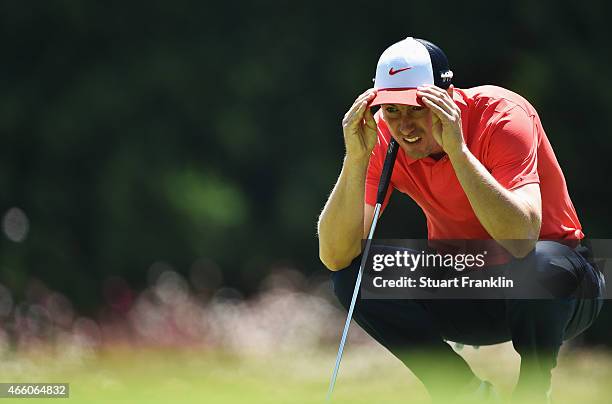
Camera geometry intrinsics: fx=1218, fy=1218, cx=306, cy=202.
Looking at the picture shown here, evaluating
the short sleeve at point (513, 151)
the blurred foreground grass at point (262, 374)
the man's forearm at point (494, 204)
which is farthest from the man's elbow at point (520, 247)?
the blurred foreground grass at point (262, 374)

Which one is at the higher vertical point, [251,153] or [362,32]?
[362,32]

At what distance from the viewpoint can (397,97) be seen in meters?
2.77

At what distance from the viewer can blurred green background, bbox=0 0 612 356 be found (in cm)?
580

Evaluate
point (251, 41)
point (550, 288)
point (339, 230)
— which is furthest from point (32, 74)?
point (550, 288)

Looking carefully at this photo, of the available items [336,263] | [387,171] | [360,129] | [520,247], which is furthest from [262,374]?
[520,247]

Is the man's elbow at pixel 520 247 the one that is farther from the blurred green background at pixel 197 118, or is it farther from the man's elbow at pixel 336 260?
the blurred green background at pixel 197 118

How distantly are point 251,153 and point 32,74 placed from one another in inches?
46.3

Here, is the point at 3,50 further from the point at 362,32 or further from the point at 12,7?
the point at 362,32

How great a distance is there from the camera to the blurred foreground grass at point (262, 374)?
3957 mm

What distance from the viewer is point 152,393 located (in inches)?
149

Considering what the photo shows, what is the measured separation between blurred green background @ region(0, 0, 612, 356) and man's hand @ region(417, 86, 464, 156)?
304 centimetres

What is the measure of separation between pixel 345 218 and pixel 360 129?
0.22 metres

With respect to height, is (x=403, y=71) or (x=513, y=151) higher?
(x=403, y=71)

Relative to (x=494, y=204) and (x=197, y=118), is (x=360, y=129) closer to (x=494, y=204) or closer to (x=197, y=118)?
(x=494, y=204)
